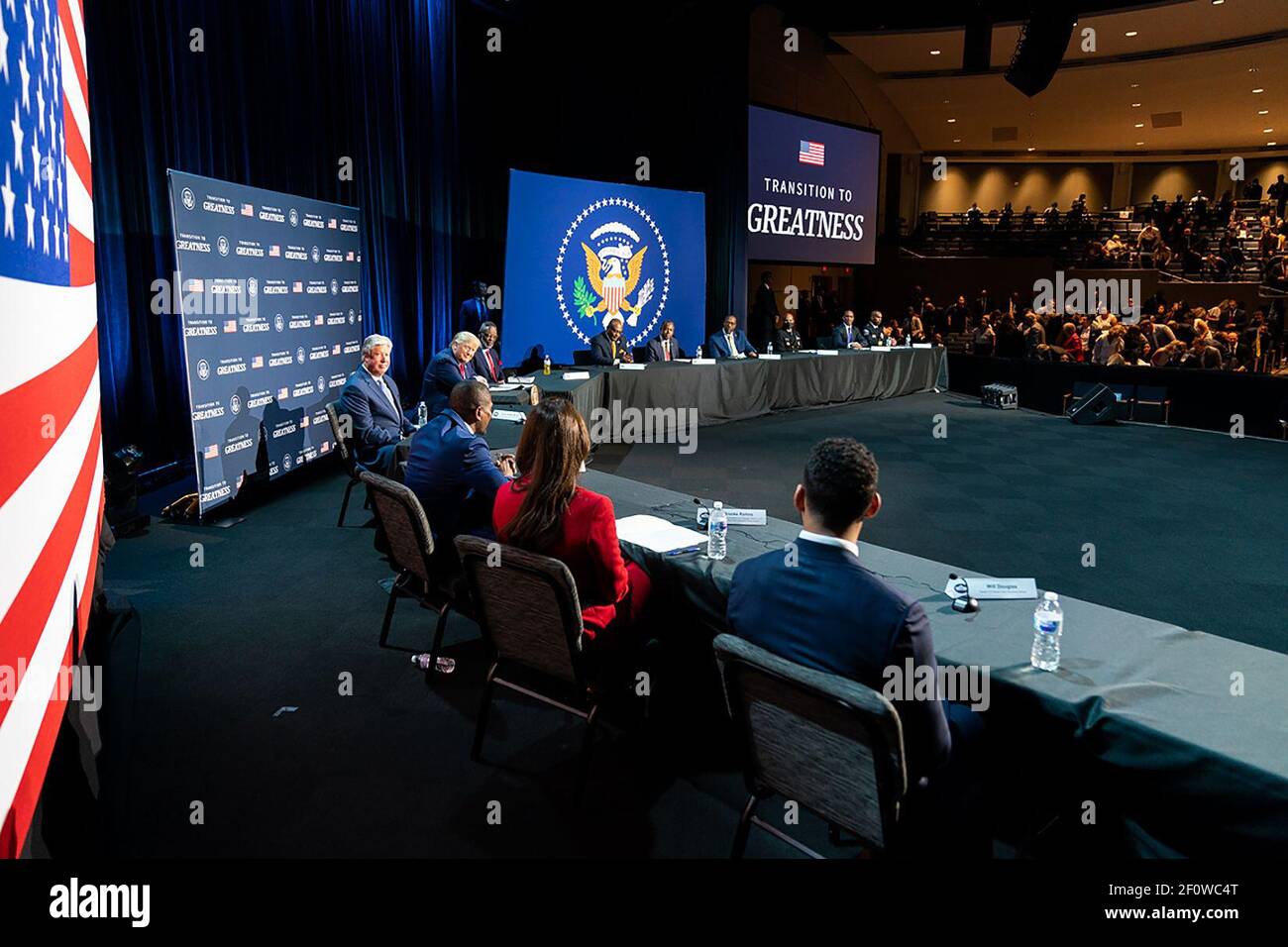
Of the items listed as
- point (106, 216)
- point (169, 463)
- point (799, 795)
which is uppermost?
point (106, 216)

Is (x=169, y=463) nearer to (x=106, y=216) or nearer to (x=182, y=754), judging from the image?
(x=106, y=216)

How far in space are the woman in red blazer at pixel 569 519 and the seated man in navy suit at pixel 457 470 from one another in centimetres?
78

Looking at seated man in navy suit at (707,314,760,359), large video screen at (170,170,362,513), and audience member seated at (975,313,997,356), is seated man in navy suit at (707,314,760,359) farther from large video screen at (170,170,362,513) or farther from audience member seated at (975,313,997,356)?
audience member seated at (975,313,997,356)

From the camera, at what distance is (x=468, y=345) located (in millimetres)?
5688

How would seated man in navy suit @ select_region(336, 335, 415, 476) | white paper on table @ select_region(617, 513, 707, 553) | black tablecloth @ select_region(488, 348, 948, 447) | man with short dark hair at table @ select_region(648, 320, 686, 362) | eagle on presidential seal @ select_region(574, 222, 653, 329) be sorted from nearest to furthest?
white paper on table @ select_region(617, 513, 707, 553) < seated man in navy suit @ select_region(336, 335, 415, 476) < black tablecloth @ select_region(488, 348, 948, 447) < man with short dark hair at table @ select_region(648, 320, 686, 362) < eagle on presidential seal @ select_region(574, 222, 653, 329)

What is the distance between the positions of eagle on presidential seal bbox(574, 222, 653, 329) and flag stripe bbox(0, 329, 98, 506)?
7.77 metres

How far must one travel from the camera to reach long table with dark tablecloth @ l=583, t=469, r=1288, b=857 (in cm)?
150

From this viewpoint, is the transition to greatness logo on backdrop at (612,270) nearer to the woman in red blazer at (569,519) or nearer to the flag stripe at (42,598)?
the woman in red blazer at (569,519)

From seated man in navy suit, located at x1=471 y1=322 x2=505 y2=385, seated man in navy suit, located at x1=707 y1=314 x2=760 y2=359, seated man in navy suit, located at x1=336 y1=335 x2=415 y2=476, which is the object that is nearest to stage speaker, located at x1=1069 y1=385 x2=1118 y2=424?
seated man in navy suit, located at x1=707 y1=314 x2=760 y2=359

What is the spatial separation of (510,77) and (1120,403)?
26.3 feet

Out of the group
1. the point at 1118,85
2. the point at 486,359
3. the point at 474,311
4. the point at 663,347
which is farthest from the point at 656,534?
the point at 1118,85

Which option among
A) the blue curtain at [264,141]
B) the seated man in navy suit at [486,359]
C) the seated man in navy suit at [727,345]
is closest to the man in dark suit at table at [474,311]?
the blue curtain at [264,141]
